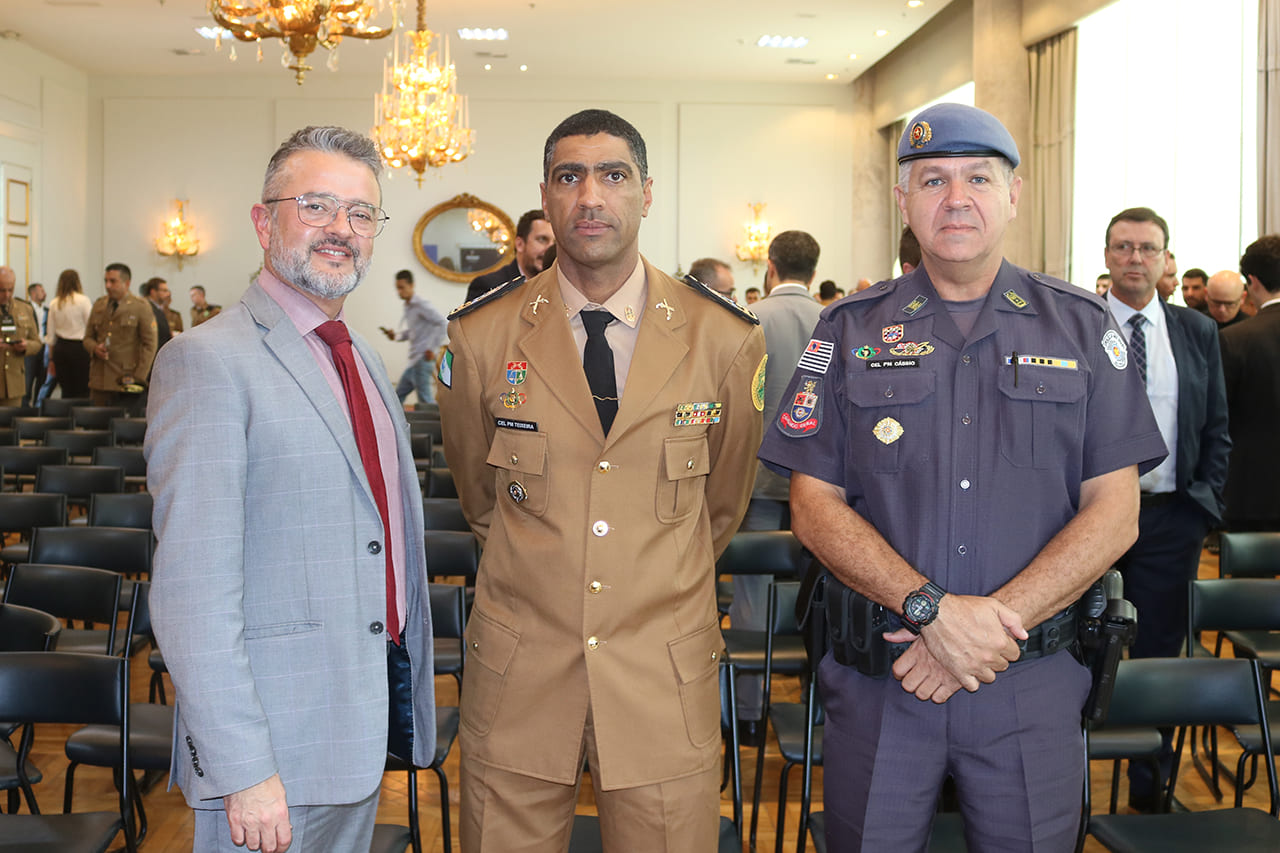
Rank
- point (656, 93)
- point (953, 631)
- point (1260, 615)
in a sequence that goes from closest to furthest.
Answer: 1. point (953, 631)
2. point (1260, 615)
3. point (656, 93)

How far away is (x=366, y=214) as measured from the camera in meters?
1.85

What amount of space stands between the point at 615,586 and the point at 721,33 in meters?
12.7

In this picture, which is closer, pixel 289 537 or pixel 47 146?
pixel 289 537

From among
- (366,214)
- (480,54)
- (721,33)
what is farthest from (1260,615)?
(480,54)

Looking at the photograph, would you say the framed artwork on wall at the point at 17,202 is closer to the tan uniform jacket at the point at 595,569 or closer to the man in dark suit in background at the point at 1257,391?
the man in dark suit in background at the point at 1257,391

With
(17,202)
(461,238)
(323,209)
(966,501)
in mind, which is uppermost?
(17,202)

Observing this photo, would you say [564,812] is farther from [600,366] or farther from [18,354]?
[18,354]

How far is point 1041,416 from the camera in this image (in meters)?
1.91

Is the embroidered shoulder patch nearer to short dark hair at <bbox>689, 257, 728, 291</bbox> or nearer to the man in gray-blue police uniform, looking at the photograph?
the man in gray-blue police uniform

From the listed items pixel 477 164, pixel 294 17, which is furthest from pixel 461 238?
pixel 294 17

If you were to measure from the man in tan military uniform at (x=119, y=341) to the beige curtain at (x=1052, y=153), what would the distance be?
27.5 ft

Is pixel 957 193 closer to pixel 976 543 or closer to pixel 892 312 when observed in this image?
pixel 892 312

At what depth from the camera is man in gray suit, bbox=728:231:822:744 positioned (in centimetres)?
429

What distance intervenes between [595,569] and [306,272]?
69 cm
